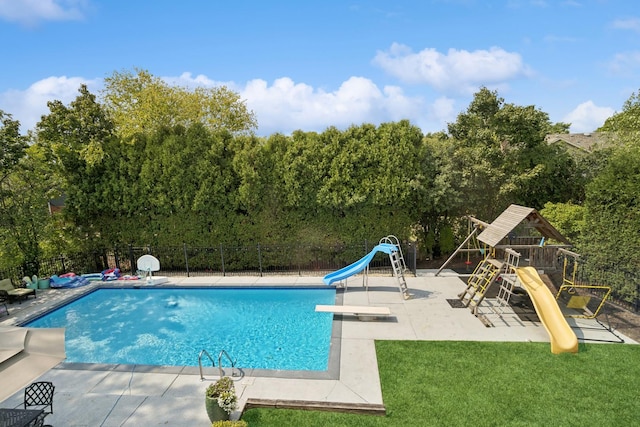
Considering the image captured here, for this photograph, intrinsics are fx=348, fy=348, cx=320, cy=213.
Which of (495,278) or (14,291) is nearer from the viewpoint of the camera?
(495,278)

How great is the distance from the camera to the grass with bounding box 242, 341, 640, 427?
633cm

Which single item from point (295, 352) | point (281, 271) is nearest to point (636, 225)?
point (295, 352)

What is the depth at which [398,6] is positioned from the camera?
13789 mm

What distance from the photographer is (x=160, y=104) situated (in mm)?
19906

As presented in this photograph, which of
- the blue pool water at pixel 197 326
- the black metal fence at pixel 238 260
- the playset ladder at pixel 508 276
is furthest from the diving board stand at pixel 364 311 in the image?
the black metal fence at pixel 238 260

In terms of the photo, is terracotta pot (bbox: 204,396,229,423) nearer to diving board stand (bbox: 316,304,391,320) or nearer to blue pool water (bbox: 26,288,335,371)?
blue pool water (bbox: 26,288,335,371)

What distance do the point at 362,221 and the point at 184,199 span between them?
8.56m

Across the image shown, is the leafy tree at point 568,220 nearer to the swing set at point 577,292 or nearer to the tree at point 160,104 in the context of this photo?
the swing set at point 577,292

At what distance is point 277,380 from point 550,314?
7.41m

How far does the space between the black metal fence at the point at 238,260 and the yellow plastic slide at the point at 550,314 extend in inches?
238

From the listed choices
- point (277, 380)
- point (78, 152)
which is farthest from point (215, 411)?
point (78, 152)

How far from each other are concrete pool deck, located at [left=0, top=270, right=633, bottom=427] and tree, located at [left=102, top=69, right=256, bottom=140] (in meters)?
11.9

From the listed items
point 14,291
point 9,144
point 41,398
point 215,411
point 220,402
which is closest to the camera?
point 220,402

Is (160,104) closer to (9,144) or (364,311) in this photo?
(9,144)
